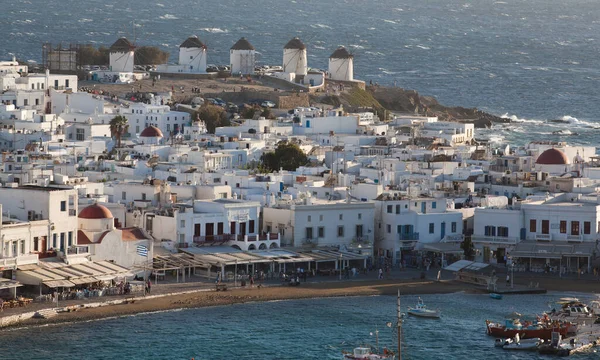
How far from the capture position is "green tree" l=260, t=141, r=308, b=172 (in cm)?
10619

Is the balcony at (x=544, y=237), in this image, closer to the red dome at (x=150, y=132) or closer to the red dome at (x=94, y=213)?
the red dome at (x=94, y=213)

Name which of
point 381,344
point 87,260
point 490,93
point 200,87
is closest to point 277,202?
point 87,260

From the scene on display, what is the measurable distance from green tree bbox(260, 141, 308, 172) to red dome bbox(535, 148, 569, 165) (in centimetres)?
1279

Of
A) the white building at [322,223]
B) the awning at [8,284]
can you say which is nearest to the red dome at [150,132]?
the white building at [322,223]

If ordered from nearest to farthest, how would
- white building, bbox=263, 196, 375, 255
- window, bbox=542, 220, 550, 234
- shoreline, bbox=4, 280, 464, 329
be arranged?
shoreline, bbox=4, 280, 464, 329, white building, bbox=263, 196, 375, 255, window, bbox=542, 220, 550, 234

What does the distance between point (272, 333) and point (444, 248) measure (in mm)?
16442

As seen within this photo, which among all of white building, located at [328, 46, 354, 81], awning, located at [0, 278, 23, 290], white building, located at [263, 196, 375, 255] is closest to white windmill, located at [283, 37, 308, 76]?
white building, located at [328, 46, 354, 81]

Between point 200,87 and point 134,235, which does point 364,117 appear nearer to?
point 200,87

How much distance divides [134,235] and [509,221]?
57.4 ft

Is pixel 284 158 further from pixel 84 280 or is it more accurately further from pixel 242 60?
pixel 242 60

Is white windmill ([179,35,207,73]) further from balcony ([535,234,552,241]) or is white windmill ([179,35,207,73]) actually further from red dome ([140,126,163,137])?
balcony ([535,234,552,241])

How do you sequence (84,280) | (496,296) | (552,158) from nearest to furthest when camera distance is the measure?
1. (84,280)
2. (496,296)
3. (552,158)

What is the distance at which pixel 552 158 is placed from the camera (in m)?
102

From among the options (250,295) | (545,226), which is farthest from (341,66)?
(250,295)
